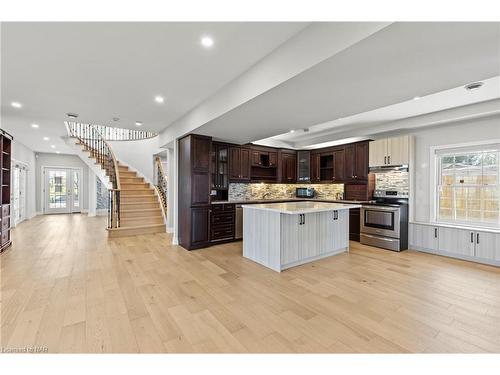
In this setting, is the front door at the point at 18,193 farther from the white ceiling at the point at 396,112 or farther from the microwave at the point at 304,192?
the microwave at the point at 304,192

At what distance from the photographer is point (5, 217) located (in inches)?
188

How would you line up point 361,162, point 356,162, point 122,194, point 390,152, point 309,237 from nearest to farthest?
point 309,237 → point 390,152 → point 361,162 → point 356,162 → point 122,194

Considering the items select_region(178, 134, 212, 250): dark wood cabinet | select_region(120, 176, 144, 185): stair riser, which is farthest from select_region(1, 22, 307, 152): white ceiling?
select_region(120, 176, 144, 185): stair riser

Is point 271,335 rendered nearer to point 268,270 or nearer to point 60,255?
point 268,270

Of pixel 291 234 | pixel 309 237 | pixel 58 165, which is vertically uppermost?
pixel 58 165

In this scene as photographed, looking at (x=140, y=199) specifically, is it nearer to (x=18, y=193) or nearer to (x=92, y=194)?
(x=92, y=194)

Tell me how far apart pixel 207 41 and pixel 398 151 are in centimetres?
470

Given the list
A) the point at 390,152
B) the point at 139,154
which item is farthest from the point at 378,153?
the point at 139,154

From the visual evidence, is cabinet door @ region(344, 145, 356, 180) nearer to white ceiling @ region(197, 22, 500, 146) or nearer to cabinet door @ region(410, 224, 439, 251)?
cabinet door @ region(410, 224, 439, 251)

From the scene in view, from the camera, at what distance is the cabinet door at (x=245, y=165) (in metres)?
6.51

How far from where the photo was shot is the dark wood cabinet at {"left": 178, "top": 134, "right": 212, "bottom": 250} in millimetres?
5004

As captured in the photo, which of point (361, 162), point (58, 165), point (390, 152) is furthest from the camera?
point (58, 165)

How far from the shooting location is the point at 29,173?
30.0ft

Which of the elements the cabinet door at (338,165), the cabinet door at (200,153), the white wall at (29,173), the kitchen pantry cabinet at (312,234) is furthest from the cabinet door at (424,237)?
the white wall at (29,173)
